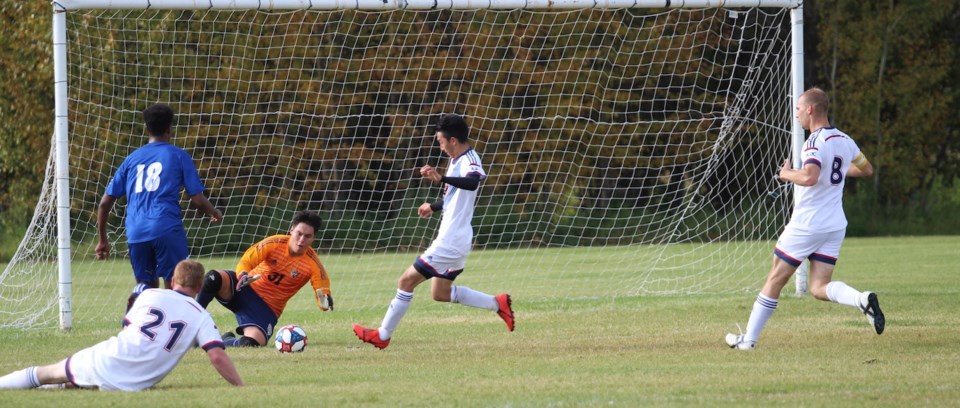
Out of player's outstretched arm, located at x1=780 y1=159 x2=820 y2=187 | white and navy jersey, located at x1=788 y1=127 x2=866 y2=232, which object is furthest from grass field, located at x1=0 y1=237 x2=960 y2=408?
player's outstretched arm, located at x1=780 y1=159 x2=820 y2=187

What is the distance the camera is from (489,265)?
2025cm

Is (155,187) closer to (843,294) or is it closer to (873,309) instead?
(843,294)

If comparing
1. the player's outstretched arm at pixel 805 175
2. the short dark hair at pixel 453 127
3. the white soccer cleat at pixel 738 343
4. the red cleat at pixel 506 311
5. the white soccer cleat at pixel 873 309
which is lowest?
the red cleat at pixel 506 311

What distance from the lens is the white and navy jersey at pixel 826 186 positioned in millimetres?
8500

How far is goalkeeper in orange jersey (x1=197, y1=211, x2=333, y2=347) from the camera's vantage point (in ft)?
31.3

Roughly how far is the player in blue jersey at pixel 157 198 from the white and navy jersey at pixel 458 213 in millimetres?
1728

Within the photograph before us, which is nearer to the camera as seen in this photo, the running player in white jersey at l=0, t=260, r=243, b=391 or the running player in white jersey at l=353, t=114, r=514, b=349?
the running player in white jersey at l=0, t=260, r=243, b=391

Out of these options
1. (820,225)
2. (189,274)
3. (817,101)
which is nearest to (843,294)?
(820,225)

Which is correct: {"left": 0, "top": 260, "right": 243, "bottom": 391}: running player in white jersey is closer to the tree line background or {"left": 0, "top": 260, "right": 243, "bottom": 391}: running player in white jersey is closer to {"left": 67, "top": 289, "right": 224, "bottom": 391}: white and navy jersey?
{"left": 67, "top": 289, "right": 224, "bottom": 391}: white and navy jersey

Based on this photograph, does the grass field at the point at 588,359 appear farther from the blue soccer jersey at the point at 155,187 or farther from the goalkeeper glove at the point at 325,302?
the blue soccer jersey at the point at 155,187

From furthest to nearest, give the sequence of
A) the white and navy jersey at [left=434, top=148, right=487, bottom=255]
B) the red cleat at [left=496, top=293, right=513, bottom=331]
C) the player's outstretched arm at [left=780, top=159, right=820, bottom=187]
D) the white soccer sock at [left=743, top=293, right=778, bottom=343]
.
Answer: the red cleat at [left=496, top=293, right=513, bottom=331], the white and navy jersey at [left=434, top=148, right=487, bottom=255], the white soccer sock at [left=743, top=293, right=778, bottom=343], the player's outstretched arm at [left=780, top=159, right=820, bottom=187]

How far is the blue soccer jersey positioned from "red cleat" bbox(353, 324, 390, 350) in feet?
5.14

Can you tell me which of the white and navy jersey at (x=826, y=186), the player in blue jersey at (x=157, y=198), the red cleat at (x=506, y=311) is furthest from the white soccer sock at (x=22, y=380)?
the white and navy jersey at (x=826, y=186)

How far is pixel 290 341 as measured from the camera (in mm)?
9086
